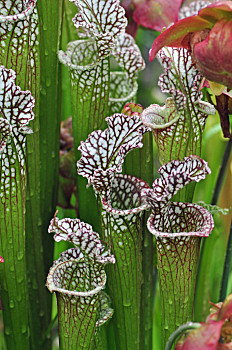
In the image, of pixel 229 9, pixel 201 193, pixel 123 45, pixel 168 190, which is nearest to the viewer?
pixel 229 9

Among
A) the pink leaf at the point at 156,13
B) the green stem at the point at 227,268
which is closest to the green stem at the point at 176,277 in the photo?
the green stem at the point at 227,268

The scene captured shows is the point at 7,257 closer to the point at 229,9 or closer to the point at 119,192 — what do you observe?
the point at 119,192

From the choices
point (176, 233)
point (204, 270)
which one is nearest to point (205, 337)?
point (176, 233)

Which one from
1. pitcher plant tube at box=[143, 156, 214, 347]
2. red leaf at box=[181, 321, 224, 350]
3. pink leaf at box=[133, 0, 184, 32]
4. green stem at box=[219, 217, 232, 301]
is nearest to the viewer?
red leaf at box=[181, 321, 224, 350]


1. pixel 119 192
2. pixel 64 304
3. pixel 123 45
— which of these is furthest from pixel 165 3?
pixel 64 304

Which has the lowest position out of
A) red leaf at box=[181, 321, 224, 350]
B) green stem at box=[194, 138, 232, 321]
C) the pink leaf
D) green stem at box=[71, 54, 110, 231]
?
green stem at box=[194, 138, 232, 321]

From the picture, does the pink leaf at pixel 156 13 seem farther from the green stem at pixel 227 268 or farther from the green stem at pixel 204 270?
the green stem at pixel 227 268

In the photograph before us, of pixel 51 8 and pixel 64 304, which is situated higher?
pixel 51 8

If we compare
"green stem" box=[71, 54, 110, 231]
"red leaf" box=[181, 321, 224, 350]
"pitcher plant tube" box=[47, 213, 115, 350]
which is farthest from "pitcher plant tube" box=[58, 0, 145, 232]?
"red leaf" box=[181, 321, 224, 350]

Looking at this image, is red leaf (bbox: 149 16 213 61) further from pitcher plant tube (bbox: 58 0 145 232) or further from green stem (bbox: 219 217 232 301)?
green stem (bbox: 219 217 232 301)

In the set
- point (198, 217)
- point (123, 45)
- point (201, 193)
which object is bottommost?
point (201, 193)
